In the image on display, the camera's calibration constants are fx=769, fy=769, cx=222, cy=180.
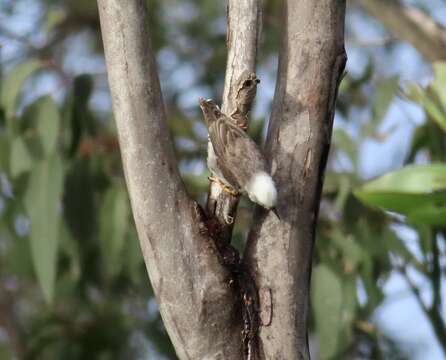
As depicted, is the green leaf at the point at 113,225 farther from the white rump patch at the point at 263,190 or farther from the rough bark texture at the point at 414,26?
the white rump patch at the point at 263,190

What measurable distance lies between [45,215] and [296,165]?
857mm

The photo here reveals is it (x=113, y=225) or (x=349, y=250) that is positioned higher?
(x=113, y=225)

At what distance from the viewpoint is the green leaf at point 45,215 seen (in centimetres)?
148

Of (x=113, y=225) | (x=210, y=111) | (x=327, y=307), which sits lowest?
(x=327, y=307)

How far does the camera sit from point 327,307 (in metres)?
1.57

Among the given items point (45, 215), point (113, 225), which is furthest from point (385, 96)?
point (45, 215)

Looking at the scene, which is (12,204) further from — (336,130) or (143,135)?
(143,135)

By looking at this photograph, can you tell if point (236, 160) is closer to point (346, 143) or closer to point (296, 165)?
point (296, 165)

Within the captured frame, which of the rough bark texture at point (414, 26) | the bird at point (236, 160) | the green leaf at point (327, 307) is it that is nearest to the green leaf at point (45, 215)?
the green leaf at point (327, 307)

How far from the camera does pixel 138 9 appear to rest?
79 centimetres

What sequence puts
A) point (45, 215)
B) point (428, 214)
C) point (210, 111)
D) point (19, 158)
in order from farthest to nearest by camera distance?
point (19, 158) → point (45, 215) → point (428, 214) → point (210, 111)

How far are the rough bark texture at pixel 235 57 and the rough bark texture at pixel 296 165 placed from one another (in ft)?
0.11

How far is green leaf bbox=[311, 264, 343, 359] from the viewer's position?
5.03 ft

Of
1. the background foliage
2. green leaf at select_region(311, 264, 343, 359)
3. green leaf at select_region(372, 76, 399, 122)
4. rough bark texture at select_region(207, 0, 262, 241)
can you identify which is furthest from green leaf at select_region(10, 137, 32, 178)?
rough bark texture at select_region(207, 0, 262, 241)
